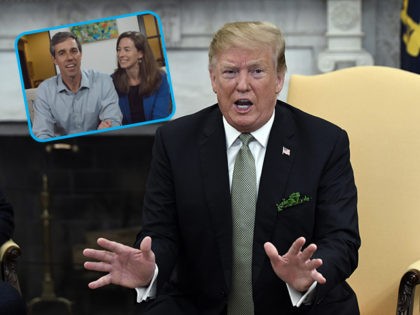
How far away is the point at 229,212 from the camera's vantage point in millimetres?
2186

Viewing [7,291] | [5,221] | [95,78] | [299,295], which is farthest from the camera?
[95,78]

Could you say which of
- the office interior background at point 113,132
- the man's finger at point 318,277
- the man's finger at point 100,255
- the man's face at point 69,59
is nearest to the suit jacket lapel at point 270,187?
the man's finger at point 318,277

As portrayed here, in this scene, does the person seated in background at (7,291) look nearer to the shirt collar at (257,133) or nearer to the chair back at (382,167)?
the shirt collar at (257,133)

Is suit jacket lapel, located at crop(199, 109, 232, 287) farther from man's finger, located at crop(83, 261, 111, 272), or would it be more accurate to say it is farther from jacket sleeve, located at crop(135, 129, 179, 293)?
man's finger, located at crop(83, 261, 111, 272)

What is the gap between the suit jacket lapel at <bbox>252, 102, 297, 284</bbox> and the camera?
216 centimetres

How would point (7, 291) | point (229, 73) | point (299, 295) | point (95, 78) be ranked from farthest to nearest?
point (95, 78)
point (7, 291)
point (229, 73)
point (299, 295)

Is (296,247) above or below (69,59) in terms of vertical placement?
below

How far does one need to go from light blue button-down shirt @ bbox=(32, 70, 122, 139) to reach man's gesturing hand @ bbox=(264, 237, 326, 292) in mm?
999

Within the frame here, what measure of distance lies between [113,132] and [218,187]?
1820 mm

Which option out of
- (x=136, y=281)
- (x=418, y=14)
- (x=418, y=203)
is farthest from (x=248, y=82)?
(x=418, y=14)

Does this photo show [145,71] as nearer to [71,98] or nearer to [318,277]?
[71,98]

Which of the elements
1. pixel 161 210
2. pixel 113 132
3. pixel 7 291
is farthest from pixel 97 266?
pixel 113 132

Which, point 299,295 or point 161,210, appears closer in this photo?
point 299,295

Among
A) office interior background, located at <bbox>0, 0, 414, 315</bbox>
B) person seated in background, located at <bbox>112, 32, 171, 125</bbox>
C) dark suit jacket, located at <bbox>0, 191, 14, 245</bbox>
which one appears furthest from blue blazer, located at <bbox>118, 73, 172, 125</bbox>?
office interior background, located at <bbox>0, 0, 414, 315</bbox>
